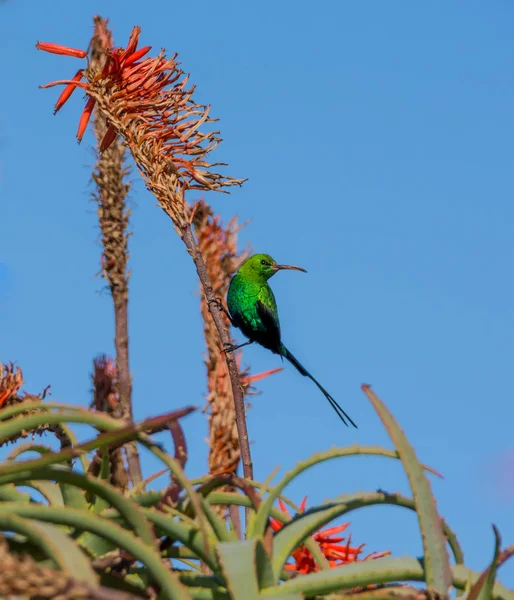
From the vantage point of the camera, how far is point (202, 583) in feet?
6.26

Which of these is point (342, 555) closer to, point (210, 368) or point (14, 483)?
point (14, 483)

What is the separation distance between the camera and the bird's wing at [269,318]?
9.58 meters

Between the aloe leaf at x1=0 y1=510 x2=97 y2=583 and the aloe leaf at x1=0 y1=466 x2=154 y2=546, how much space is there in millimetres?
185

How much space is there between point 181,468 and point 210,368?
15.5 ft

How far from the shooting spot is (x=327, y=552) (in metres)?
2.90

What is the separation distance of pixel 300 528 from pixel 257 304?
25.1ft

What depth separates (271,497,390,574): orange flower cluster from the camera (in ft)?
8.48

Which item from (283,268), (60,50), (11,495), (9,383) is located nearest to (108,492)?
(11,495)

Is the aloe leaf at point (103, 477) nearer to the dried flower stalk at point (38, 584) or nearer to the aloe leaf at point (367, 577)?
the aloe leaf at point (367, 577)

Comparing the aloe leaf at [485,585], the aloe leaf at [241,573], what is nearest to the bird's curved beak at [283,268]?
the aloe leaf at [485,585]

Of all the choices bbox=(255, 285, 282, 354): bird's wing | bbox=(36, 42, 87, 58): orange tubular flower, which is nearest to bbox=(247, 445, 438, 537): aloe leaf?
bbox=(36, 42, 87, 58): orange tubular flower

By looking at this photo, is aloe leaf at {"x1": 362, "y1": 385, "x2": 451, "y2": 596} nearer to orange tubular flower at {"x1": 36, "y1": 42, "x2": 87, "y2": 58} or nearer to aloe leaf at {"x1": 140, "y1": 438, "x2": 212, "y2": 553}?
aloe leaf at {"x1": 140, "y1": 438, "x2": 212, "y2": 553}

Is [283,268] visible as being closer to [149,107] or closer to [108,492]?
[149,107]

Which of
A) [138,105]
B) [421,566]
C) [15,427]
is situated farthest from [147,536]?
[138,105]
